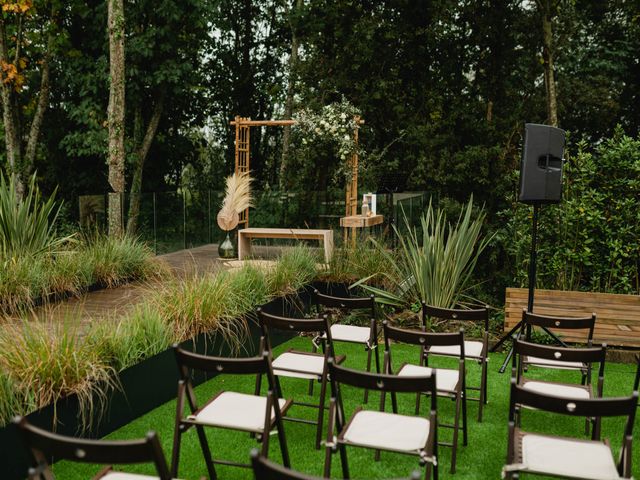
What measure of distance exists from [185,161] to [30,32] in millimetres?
5012

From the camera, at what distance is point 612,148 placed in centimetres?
722

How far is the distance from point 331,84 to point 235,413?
1386cm

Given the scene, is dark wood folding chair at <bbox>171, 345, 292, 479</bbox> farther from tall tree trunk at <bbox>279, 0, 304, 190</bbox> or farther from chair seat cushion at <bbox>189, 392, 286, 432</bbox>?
tall tree trunk at <bbox>279, 0, 304, 190</bbox>

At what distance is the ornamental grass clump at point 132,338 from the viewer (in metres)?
4.04

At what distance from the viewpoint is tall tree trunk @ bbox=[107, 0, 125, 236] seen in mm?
9750

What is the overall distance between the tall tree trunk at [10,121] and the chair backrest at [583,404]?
12.3 metres

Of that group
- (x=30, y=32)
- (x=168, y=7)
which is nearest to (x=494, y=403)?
(x=168, y=7)

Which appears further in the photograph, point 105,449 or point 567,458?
point 567,458

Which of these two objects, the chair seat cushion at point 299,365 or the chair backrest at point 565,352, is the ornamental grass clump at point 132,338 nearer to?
the chair seat cushion at point 299,365

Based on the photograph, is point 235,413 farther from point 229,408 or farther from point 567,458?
point 567,458

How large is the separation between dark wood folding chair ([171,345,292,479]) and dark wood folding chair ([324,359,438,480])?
0.29 meters

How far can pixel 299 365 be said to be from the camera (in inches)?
155

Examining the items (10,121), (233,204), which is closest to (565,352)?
(233,204)

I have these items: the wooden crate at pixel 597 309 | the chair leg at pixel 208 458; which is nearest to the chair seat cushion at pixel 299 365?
the chair leg at pixel 208 458
